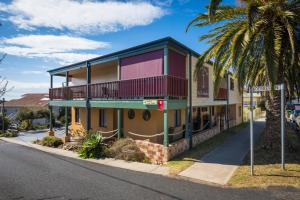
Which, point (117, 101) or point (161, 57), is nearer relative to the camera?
point (161, 57)

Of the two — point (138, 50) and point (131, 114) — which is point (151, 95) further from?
point (131, 114)

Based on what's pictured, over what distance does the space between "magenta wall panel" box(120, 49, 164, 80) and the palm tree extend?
2219mm

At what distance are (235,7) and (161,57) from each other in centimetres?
433

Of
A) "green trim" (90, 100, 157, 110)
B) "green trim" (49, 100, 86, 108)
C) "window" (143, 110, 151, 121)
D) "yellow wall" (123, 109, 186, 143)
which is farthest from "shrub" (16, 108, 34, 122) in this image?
"window" (143, 110, 151, 121)

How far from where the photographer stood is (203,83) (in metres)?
16.6

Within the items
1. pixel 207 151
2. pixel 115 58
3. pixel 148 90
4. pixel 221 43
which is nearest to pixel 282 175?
pixel 207 151

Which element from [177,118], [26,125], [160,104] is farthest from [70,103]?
[26,125]

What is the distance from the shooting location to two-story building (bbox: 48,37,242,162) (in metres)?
11.6

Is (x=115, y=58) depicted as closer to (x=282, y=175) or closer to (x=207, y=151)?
(x=207, y=151)

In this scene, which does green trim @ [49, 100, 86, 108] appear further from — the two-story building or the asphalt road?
the asphalt road

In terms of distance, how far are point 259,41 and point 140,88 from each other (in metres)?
6.34

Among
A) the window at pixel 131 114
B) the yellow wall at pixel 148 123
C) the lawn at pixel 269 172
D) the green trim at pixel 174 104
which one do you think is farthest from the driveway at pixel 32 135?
the lawn at pixel 269 172

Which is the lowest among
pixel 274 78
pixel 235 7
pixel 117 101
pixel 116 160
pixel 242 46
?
pixel 116 160

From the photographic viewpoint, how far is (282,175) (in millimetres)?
8172
